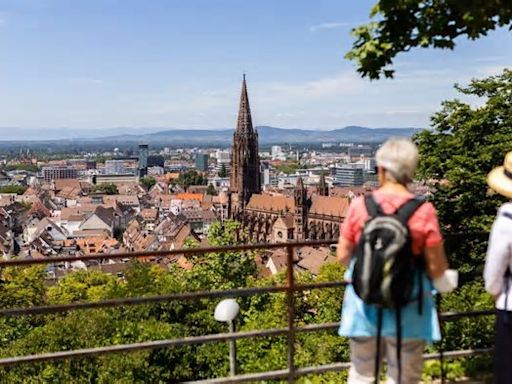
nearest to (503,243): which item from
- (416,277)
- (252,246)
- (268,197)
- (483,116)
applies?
(416,277)

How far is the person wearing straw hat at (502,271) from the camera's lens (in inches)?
137

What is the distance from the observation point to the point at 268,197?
107938 mm

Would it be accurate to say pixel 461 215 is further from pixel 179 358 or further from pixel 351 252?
pixel 351 252

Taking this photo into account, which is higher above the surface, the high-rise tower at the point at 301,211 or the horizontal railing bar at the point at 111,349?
the horizontal railing bar at the point at 111,349

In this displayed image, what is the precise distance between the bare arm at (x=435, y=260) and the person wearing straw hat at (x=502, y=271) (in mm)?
468

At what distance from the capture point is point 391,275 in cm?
315

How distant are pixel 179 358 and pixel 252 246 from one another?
16.4 metres

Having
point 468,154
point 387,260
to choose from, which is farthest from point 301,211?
point 387,260

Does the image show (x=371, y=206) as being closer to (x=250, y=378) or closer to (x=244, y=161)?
(x=250, y=378)

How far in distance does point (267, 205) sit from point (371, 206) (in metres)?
103

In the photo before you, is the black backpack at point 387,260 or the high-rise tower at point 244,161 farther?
the high-rise tower at point 244,161

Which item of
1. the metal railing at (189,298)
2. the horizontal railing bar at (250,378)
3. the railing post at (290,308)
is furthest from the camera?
the horizontal railing bar at (250,378)

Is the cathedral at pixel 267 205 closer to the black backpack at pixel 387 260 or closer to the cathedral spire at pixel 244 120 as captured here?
the cathedral spire at pixel 244 120

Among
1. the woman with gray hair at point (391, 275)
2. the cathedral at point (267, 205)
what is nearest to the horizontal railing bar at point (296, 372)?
the woman with gray hair at point (391, 275)
